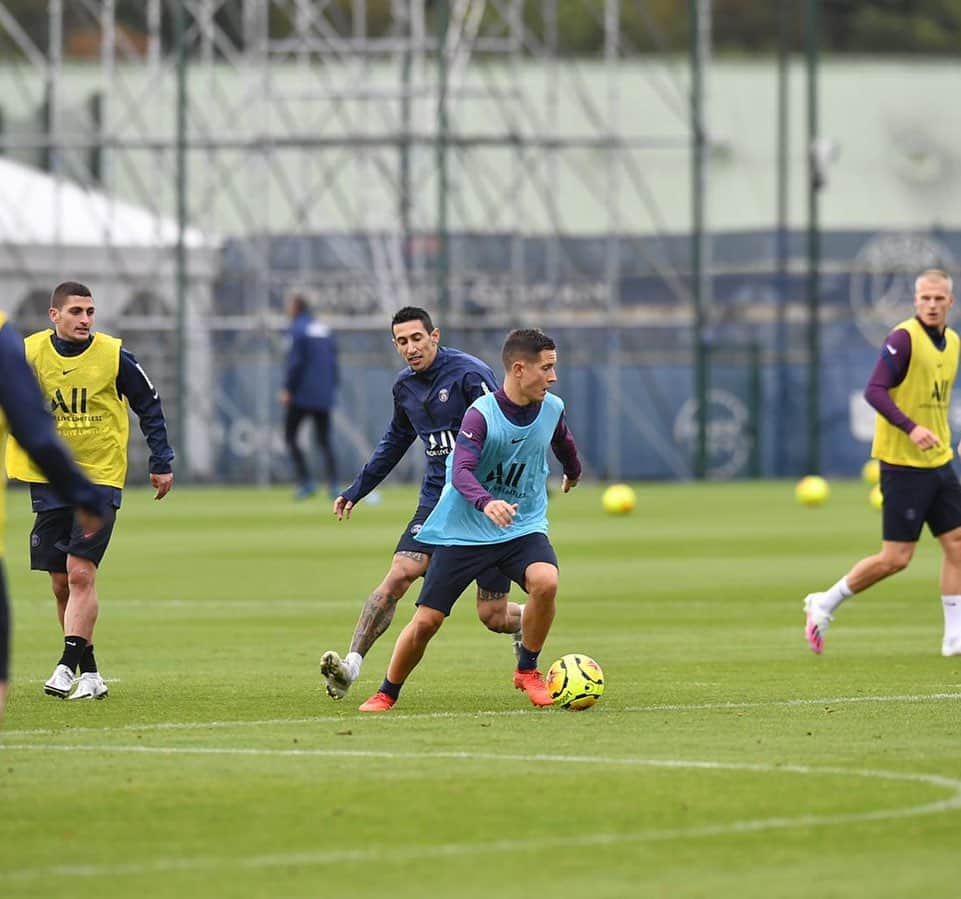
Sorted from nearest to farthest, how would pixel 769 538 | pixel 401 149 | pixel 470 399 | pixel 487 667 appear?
pixel 470 399 < pixel 487 667 < pixel 769 538 < pixel 401 149

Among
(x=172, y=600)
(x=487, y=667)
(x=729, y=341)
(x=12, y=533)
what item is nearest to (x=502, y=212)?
(x=729, y=341)

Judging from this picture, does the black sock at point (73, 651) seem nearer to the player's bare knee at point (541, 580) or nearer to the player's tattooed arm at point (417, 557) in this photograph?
the player's tattooed arm at point (417, 557)

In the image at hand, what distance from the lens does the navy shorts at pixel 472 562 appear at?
10844 mm

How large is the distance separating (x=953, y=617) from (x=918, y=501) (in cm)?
68

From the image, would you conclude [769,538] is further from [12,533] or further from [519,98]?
[519,98]

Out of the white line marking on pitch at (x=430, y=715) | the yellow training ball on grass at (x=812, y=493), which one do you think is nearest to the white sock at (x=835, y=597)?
the white line marking on pitch at (x=430, y=715)

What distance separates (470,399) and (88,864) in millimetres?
4883

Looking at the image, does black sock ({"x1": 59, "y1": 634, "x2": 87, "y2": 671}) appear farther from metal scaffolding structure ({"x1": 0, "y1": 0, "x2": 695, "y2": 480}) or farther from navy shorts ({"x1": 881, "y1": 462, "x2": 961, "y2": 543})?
metal scaffolding structure ({"x1": 0, "y1": 0, "x2": 695, "y2": 480})

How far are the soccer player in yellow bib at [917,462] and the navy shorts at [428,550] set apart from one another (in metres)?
2.62

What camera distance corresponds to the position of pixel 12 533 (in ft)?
85.8

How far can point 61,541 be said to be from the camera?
11.7 meters

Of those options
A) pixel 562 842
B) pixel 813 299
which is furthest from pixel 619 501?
pixel 562 842

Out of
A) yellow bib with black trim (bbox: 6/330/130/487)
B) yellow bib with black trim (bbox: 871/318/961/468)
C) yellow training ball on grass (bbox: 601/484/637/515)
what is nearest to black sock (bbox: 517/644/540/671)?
yellow bib with black trim (bbox: 6/330/130/487)

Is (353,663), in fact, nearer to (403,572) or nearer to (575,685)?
(403,572)
